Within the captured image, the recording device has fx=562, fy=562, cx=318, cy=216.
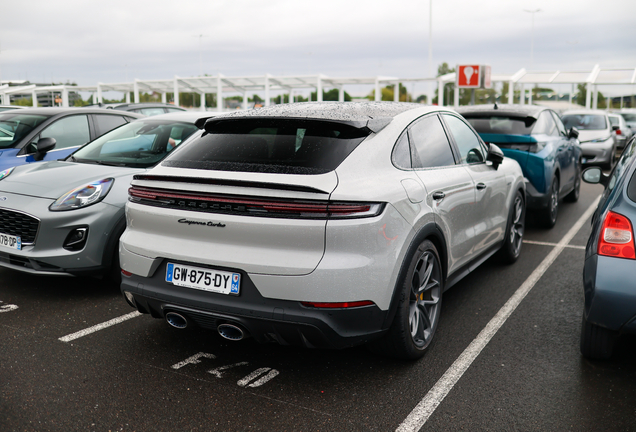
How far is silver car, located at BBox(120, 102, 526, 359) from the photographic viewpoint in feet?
9.52

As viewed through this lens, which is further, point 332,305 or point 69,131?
point 69,131

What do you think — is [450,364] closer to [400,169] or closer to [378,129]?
[400,169]

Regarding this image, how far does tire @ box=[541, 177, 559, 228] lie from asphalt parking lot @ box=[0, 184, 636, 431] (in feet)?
10.4

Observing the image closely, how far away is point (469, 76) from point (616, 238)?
16830 millimetres

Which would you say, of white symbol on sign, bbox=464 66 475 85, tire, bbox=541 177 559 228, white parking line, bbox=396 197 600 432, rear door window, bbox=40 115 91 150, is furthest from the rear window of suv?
white symbol on sign, bbox=464 66 475 85

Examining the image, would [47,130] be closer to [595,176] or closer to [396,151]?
[396,151]

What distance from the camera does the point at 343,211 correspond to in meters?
2.89

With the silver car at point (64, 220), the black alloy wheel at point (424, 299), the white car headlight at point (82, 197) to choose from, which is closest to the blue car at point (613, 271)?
the black alloy wheel at point (424, 299)

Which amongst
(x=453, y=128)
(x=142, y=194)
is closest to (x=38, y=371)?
(x=142, y=194)

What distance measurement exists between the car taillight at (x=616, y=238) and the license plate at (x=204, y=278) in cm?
210

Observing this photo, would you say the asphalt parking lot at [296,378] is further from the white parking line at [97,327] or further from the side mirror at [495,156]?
the side mirror at [495,156]

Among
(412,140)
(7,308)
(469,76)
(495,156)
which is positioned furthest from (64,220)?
(469,76)

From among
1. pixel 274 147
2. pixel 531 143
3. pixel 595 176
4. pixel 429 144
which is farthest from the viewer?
pixel 531 143

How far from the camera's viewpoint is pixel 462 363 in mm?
3609
